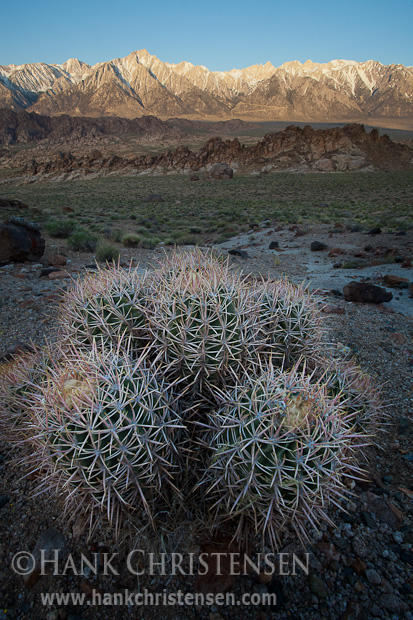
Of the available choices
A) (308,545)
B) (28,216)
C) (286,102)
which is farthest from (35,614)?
(286,102)

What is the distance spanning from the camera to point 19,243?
27.5ft

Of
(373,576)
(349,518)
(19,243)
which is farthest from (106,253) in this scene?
(373,576)

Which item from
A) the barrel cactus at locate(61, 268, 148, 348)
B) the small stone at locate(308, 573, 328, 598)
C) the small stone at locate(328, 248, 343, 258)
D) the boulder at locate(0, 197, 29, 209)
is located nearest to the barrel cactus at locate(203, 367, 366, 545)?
the small stone at locate(308, 573, 328, 598)

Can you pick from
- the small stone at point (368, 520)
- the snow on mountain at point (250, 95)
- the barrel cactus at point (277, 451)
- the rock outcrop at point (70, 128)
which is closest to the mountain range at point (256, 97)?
the snow on mountain at point (250, 95)

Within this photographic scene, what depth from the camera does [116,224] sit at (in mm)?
18422

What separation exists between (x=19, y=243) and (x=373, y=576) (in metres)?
9.22

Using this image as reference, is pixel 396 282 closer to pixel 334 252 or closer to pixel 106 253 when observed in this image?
pixel 334 252

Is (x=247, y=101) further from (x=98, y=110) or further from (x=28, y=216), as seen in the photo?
(x=28, y=216)

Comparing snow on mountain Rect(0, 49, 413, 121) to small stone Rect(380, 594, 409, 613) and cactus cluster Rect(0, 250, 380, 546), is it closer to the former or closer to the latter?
cactus cluster Rect(0, 250, 380, 546)

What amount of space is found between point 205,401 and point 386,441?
1.98m

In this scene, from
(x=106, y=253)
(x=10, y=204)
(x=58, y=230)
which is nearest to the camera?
(x=106, y=253)

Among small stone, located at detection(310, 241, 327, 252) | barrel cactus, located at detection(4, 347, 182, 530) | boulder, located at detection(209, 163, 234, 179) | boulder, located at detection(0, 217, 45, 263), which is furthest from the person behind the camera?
boulder, located at detection(209, 163, 234, 179)

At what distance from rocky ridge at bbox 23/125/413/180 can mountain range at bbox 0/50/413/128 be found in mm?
97628

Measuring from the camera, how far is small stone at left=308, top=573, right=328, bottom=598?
2008 mm
